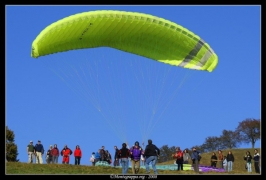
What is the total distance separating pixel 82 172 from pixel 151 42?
5760 mm

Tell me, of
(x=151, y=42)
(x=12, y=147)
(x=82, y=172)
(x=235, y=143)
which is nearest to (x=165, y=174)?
(x=82, y=172)

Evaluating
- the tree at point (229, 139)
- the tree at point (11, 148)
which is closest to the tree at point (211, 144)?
the tree at point (229, 139)

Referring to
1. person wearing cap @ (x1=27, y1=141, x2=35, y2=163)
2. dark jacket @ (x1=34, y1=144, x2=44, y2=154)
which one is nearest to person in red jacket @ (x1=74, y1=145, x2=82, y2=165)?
dark jacket @ (x1=34, y1=144, x2=44, y2=154)

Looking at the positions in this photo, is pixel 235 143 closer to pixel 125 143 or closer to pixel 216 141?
pixel 216 141

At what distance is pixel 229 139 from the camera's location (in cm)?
6334

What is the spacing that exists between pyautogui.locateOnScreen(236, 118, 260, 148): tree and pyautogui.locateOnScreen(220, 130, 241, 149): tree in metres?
0.49

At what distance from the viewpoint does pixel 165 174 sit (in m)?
20.6

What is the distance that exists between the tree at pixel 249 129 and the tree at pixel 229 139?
1.62 ft

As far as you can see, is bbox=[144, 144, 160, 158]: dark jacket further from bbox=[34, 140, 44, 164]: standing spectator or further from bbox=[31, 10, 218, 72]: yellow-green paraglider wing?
bbox=[34, 140, 44, 164]: standing spectator

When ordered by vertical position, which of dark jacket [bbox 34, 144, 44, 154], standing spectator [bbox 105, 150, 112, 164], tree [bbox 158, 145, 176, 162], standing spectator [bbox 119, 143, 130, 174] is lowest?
standing spectator [bbox 119, 143, 130, 174]

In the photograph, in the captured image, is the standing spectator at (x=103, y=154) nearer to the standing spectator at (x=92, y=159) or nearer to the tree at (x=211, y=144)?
the standing spectator at (x=92, y=159)

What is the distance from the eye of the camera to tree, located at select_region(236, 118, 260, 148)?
197 feet

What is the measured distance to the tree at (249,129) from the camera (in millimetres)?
60062
